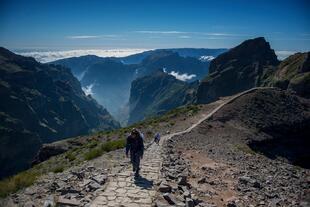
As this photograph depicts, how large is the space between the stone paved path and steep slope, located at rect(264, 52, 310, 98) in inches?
3225

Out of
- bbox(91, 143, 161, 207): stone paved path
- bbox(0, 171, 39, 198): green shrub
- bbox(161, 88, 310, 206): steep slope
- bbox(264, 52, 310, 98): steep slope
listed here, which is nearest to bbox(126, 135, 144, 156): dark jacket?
bbox(91, 143, 161, 207): stone paved path

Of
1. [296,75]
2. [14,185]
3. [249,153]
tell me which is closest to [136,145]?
[14,185]

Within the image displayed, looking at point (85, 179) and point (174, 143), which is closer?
point (85, 179)

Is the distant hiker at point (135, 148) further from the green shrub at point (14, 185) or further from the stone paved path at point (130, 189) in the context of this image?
the green shrub at point (14, 185)

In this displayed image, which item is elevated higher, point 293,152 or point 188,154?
point 188,154

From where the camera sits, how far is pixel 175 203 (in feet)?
58.3

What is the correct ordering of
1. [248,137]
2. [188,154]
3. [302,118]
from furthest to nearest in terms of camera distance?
1. [302,118]
2. [248,137]
3. [188,154]

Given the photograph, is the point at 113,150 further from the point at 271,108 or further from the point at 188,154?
the point at 271,108

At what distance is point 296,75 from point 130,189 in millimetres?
107924

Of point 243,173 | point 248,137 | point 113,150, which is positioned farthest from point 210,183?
point 248,137

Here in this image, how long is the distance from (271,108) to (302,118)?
18.7 feet

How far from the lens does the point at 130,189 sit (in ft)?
65.6

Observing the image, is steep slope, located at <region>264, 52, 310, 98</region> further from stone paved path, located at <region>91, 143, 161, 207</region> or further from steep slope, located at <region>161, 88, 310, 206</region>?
stone paved path, located at <region>91, 143, 161, 207</region>

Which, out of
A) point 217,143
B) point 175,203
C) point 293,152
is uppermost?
point 175,203
